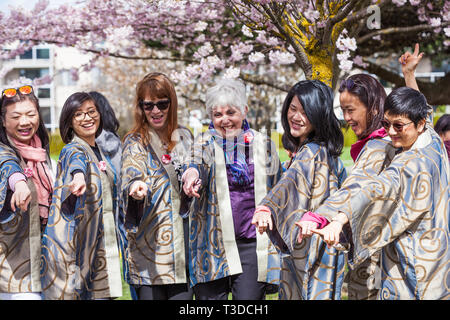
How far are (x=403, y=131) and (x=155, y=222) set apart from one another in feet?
5.17

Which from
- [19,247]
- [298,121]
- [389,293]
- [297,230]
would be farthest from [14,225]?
[389,293]

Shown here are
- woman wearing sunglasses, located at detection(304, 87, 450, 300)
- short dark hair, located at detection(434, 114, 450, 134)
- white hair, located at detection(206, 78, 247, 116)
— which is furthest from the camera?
short dark hair, located at detection(434, 114, 450, 134)

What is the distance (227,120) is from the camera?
3.36 m

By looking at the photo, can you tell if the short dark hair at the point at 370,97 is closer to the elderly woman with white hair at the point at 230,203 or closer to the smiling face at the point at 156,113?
the elderly woman with white hair at the point at 230,203

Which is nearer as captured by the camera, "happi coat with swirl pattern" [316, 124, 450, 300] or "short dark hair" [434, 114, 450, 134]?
"happi coat with swirl pattern" [316, 124, 450, 300]

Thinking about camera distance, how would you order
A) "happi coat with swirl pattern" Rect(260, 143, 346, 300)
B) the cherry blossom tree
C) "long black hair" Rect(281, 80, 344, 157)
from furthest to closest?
1. the cherry blossom tree
2. "long black hair" Rect(281, 80, 344, 157)
3. "happi coat with swirl pattern" Rect(260, 143, 346, 300)

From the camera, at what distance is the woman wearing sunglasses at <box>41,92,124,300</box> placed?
11.1 ft

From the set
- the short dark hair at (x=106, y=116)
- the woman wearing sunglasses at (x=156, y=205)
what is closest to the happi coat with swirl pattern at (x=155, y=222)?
the woman wearing sunglasses at (x=156, y=205)

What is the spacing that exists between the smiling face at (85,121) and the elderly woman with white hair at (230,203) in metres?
0.70

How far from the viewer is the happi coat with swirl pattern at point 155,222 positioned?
135 inches

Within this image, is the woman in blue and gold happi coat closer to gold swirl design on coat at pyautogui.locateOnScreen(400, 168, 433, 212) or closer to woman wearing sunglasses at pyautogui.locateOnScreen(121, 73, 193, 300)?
gold swirl design on coat at pyautogui.locateOnScreen(400, 168, 433, 212)

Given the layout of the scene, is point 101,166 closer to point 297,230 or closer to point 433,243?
point 297,230

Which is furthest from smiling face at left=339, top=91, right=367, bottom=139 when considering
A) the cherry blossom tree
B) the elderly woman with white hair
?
the cherry blossom tree

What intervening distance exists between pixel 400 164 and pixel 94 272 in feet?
6.47
